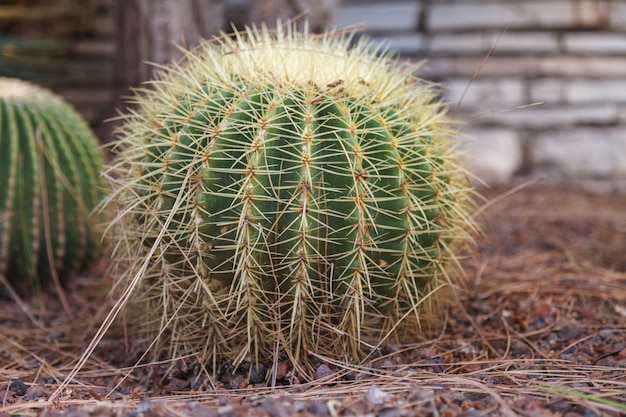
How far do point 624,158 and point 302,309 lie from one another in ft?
12.2

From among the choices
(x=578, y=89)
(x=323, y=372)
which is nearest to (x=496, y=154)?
(x=578, y=89)

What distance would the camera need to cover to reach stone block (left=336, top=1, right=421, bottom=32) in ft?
14.8

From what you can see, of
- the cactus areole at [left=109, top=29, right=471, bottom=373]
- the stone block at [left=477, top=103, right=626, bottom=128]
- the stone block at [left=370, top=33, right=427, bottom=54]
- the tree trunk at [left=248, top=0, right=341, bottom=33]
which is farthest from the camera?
the stone block at [left=477, top=103, right=626, bottom=128]

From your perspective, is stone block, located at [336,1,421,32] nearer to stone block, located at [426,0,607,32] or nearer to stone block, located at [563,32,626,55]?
stone block, located at [426,0,607,32]

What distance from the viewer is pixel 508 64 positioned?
4.59m

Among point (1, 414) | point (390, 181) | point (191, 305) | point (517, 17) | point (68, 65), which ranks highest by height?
point (517, 17)

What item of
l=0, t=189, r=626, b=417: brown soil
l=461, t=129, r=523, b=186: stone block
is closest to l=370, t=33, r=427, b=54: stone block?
l=461, t=129, r=523, b=186: stone block

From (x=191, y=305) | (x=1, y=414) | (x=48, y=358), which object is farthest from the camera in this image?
(x=48, y=358)

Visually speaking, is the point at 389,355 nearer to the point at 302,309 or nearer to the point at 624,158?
the point at 302,309

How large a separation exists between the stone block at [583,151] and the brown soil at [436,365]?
1871 mm

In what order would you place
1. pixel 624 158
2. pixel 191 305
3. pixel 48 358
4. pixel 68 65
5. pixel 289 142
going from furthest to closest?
pixel 624 158
pixel 68 65
pixel 48 358
pixel 191 305
pixel 289 142

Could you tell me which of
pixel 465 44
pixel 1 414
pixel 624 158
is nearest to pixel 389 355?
pixel 1 414

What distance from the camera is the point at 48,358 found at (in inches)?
78.9

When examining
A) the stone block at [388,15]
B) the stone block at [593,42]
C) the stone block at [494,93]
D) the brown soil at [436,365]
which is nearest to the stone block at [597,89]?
the stone block at [593,42]
